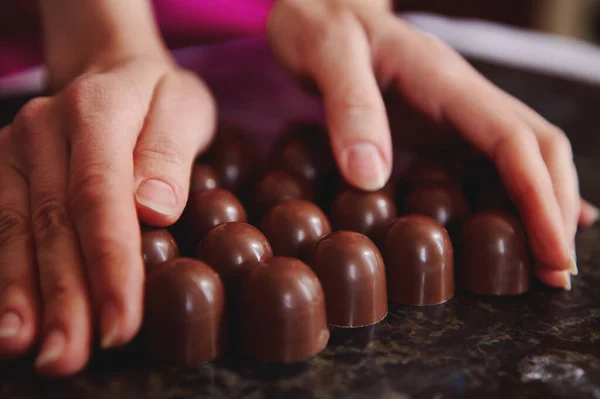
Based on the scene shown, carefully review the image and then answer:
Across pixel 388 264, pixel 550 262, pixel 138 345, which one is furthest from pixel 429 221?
pixel 138 345

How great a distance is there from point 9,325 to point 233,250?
248mm

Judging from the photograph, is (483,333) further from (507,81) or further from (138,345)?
(507,81)

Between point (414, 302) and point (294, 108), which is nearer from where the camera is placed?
point (414, 302)

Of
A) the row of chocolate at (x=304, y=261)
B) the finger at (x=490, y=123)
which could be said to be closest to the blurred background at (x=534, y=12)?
the finger at (x=490, y=123)

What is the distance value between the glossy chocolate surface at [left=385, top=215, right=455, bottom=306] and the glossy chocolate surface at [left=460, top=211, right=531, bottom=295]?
0.14 feet

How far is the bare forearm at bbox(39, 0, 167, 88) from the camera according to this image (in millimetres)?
1212

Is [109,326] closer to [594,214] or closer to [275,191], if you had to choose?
[275,191]

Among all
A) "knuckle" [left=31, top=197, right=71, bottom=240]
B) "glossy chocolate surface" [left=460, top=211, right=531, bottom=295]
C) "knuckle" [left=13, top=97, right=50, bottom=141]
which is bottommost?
"glossy chocolate surface" [left=460, top=211, right=531, bottom=295]

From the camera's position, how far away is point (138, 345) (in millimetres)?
726

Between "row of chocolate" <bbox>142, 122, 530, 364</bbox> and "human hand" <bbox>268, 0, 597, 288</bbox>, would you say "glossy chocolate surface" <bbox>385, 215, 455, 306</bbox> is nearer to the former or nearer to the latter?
"row of chocolate" <bbox>142, 122, 530, 364</bbox>

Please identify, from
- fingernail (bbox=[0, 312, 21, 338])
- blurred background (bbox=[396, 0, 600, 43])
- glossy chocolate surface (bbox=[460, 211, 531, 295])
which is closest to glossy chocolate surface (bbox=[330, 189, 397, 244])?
glossy chocolate surface (bbox=[460, 211, 531, 295])

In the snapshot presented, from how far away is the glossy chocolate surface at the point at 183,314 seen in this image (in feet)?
2.27

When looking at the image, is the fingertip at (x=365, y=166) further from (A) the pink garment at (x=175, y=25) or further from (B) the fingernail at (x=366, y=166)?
(A) the pink garment at (x=175, y=25)

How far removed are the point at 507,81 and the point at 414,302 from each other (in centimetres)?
111
